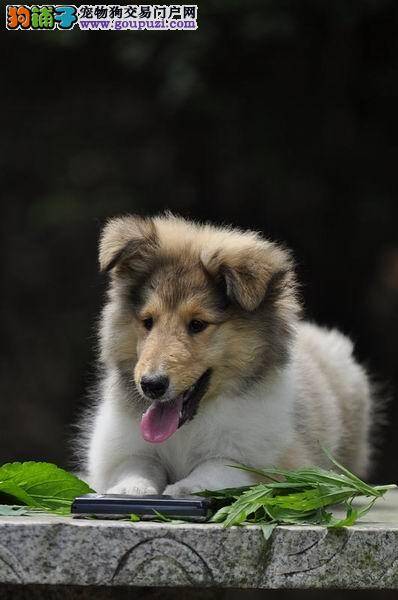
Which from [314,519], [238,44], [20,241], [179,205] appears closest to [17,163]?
[20,241]

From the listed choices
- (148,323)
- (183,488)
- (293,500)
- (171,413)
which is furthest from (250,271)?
(293,500)

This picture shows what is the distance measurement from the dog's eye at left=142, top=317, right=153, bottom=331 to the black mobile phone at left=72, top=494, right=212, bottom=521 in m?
1.07

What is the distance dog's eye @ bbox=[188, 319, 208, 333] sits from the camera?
5.86 m

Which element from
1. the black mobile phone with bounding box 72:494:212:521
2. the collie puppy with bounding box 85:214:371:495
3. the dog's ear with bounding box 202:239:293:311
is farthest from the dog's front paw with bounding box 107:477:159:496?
the dog's ear with bounding box 202:239:293:311

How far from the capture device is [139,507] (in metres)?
5.02

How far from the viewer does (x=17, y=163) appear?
40.6ft

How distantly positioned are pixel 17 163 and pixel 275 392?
6.70 meters

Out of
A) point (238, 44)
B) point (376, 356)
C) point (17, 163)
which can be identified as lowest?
point (376, 356)

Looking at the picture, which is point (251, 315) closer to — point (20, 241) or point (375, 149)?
point (375, 149)

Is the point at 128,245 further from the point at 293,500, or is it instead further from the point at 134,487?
the point at 293,500

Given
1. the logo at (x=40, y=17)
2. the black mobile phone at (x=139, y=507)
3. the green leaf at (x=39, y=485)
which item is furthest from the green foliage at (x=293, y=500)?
the logo at (x=40, y=17)

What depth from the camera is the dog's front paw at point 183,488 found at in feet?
18.5

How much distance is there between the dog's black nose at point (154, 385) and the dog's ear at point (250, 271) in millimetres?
568

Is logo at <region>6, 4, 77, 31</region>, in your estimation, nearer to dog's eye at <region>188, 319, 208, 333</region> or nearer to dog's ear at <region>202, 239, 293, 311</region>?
dog's ear at <region>202, 239, 293, 311</region>
